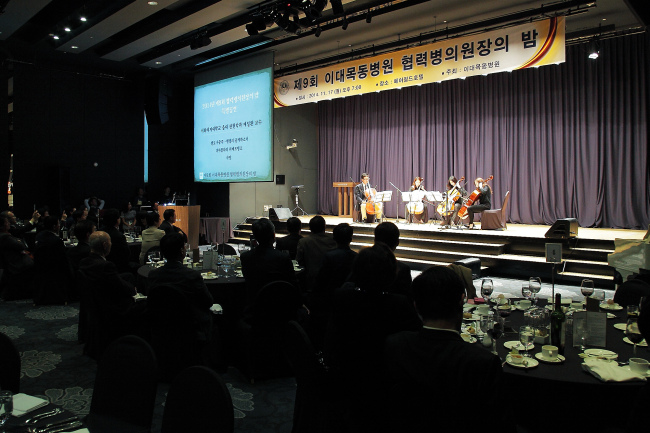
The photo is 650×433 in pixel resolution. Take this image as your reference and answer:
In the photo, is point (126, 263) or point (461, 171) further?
point (461, 171)

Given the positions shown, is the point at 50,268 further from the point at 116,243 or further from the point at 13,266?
the point at 116,243

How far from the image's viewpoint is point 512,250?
325 inches

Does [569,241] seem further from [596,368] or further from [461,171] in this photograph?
[596,368]

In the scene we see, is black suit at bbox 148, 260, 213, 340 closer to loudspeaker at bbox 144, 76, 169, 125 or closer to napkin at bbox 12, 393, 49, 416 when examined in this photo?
napkin at bbox 12, 393, 49, 416

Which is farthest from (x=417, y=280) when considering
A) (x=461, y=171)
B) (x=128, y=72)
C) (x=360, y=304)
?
(x=128, y=72)

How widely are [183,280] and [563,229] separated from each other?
663 centimetres

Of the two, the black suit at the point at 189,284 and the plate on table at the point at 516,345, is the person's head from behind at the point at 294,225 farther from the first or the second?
the plate on table at the point at 516,345

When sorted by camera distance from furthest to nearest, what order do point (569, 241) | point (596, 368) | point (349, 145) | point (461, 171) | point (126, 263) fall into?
point (349, 145), point (461, 171), point (569, 241), point (126, 263), point (596, 368)

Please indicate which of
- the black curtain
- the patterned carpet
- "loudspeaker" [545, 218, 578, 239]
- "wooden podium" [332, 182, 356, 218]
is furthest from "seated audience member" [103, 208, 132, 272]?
the black curtain

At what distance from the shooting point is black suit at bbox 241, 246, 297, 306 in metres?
3.49

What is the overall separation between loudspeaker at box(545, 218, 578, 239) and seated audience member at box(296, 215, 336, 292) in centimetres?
483

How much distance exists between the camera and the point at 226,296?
4.09 meters

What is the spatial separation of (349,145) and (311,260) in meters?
10.2

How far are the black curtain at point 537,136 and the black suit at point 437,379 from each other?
1017 centimetres
